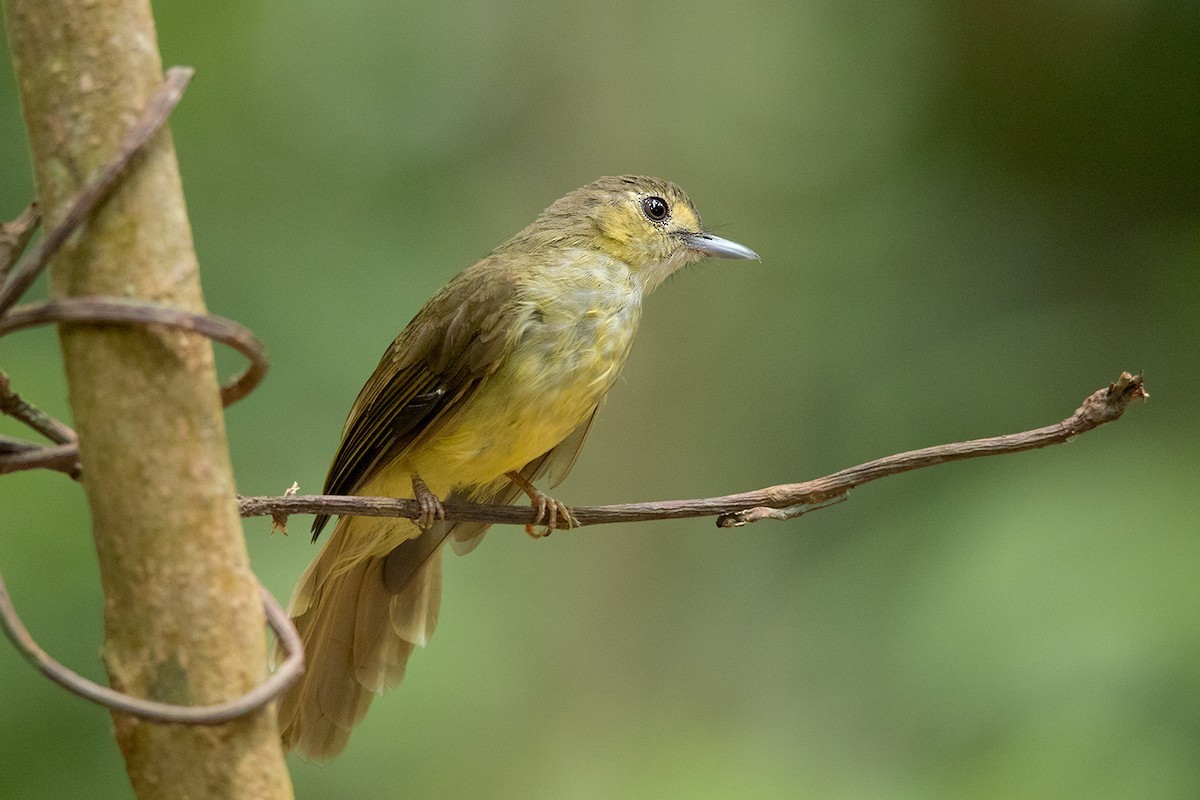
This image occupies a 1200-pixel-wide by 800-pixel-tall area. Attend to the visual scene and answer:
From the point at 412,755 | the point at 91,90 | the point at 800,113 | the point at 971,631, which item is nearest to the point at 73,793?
the point at 412,755

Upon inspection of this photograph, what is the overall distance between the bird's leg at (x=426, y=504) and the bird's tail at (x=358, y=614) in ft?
0.30

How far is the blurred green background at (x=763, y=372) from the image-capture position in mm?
3227

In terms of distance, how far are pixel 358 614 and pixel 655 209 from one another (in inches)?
48.2

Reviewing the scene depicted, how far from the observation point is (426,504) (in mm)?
2203

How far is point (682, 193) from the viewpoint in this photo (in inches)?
126

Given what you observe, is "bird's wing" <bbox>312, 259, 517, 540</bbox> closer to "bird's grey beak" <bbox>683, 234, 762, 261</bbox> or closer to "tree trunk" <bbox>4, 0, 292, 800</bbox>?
"bird's grey beak" <bbox>683, 234, 762, 261</bbox>

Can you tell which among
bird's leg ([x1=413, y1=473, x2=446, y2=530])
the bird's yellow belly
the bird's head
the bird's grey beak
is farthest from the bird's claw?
the bird's grey beak

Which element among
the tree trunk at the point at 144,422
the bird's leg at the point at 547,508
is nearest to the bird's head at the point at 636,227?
the bird's leg at the point at 547,508

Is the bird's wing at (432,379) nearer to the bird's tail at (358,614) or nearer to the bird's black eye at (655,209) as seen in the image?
the bird's tail at (358,614)

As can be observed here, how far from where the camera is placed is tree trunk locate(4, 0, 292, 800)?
2.91 feet

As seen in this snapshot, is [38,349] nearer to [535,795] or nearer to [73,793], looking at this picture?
[73,793]

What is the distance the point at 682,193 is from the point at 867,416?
188cm

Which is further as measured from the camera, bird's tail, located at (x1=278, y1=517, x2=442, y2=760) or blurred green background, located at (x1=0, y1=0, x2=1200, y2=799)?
blurred green background, located at (x1=0, y1=0, x2=1200, y2=799)

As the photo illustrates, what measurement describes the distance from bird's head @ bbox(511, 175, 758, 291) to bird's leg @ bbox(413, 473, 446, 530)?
24.8 inches
